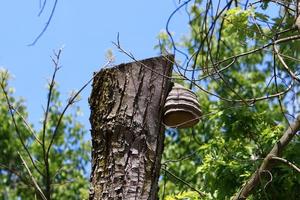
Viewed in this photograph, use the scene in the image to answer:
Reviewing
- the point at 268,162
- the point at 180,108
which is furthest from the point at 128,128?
the point at 268,162

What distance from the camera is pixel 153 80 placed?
9.61 feet

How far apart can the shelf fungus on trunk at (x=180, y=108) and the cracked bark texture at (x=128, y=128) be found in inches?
1.4

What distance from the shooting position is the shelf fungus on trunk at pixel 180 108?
2947 mm

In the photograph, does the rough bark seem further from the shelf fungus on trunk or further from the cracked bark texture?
the cracked bark texture

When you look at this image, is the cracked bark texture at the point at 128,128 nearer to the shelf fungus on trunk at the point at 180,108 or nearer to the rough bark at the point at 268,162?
the shelf fungus on trunk at the point at 180,108

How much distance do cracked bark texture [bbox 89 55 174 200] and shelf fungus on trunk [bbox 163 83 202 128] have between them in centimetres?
3

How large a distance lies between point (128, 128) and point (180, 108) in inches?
11.3

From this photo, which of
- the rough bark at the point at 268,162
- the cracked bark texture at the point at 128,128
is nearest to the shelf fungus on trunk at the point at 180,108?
the cracked bark texture at the point at 128,128

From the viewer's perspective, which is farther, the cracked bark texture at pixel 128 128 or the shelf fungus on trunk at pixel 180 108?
the shelf fungus on trunk at pixel 180 108

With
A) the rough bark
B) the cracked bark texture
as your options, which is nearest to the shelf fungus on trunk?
the cracked bark texture

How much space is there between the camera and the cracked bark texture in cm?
274

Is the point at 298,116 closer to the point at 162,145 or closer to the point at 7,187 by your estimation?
the point at 162,145

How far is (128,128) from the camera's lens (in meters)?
2.82

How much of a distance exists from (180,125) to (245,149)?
64.0 inches
